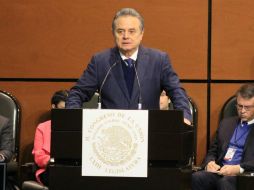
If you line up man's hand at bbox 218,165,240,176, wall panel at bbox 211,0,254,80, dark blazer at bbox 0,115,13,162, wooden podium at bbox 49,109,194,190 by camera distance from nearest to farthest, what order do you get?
wooden podium at bbox 49,109,194,190 → man's hand at bbox 218,165,240,176 → dark blazer at bbox 0,115,13,162 → wall panel at bbox 211,0,254,80

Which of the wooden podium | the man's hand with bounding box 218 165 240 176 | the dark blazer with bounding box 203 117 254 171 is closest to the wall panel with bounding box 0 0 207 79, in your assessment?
the dark blazer with bounding box 203 117 254 171

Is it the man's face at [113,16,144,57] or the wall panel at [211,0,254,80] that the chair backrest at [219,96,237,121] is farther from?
the man's face at [113,16,144,57]

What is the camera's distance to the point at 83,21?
5.16m

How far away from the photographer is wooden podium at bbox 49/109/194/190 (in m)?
2.89

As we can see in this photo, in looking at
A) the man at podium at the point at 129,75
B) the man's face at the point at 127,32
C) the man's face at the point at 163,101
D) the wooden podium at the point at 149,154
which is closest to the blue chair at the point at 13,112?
the man's face at the point at 163,101

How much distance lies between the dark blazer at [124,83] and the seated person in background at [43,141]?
1.23 m

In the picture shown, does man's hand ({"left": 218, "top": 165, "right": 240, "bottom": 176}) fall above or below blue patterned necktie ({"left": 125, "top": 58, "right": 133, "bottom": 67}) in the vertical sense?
below

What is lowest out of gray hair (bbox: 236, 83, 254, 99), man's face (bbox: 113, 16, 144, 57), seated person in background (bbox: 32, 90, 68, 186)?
seated person in background (bbox: 32, 90, 68, 186)

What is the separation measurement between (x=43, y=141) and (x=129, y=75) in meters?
1.57

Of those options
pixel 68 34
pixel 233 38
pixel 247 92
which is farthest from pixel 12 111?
pixel 233 38

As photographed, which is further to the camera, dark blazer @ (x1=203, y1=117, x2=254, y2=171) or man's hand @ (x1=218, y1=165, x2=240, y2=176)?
dark blazer @ (x1=203, y1=117, x2=254, y2=171)

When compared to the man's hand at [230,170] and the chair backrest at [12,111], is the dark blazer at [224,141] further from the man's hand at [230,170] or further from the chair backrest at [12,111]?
the chair backrest at [12,111]

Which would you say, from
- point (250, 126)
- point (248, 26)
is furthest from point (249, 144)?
point (248, 26)

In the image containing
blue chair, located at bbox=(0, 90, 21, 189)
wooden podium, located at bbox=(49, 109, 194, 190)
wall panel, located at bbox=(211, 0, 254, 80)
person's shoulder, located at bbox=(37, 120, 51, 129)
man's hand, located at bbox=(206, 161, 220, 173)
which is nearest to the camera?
wooden podium, located at bbox=(49, 109, 194, 190)
